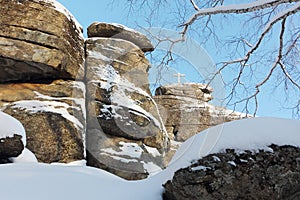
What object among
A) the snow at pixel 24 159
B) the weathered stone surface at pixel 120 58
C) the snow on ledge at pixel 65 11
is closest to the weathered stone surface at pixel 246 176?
the snow at pixel 24 159

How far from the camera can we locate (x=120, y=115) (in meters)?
7.87

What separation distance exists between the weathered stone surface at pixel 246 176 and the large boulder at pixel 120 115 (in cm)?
540

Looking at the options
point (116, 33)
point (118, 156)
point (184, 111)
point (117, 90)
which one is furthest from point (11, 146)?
point (184, 111)

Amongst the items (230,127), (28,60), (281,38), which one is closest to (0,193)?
(230,127)

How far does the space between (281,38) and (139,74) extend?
5.50 meters

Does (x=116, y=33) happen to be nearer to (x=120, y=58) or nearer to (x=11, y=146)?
(x=120, y=58)

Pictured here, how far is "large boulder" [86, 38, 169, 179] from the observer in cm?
745

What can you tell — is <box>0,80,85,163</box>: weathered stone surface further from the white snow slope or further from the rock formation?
the white snow slope

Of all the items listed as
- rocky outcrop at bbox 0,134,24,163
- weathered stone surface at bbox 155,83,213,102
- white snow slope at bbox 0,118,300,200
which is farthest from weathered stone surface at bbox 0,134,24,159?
weathered stone surface at bbox 155,83,213,102

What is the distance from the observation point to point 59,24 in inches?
295

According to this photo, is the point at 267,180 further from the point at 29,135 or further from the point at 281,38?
the point at 29,135

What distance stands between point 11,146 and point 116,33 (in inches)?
249

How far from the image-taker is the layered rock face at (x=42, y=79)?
21.6 feet

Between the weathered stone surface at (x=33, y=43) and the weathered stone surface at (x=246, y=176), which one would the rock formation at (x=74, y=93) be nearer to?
the weathered stone surface at (x=33, y=43)
